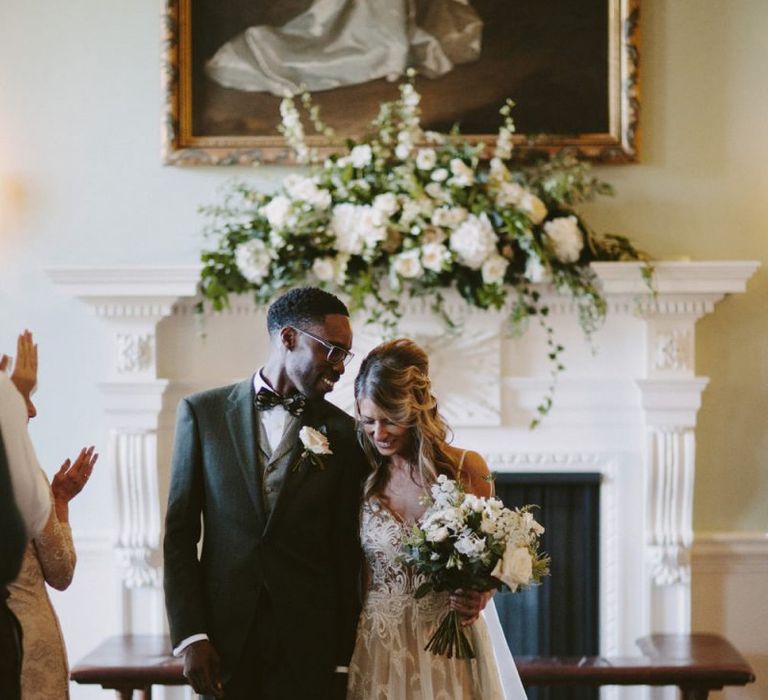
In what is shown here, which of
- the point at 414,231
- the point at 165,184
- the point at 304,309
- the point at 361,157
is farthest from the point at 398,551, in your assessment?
the point at 165,184

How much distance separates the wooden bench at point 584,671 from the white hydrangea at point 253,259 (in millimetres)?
1430

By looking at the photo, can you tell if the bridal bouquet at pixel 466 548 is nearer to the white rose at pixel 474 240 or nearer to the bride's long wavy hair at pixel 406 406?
the bride's long wavy hair at pixel 406 406

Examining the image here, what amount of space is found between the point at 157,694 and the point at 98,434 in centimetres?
108

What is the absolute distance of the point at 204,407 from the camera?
2756 millimetres

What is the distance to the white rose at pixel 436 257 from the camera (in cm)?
394

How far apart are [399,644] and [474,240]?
5.44ft

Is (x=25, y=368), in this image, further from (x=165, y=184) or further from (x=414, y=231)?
(x=165, y=184)

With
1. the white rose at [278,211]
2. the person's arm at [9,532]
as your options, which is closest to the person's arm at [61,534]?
the person's arm at [9,532]

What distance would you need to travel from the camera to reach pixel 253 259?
400cm

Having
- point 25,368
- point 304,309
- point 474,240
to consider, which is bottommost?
point 25,368

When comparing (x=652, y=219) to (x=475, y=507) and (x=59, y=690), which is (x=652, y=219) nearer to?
(x=475, y=507)

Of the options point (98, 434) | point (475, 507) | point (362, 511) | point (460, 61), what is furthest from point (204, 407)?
point (460, 61)

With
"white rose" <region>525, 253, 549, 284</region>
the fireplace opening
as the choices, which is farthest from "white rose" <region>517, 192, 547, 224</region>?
the fireplace opening

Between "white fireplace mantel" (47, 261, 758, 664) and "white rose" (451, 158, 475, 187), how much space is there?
0.54 meters
